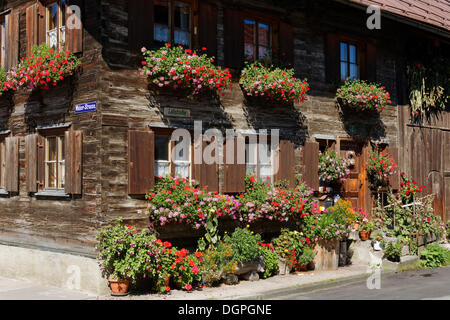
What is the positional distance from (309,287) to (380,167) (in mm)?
5050

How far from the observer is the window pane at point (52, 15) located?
11289 mm

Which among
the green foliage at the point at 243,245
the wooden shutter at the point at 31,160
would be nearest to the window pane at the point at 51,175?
the wooden shutter at the point at 31,160

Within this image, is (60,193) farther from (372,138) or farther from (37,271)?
(372,138)

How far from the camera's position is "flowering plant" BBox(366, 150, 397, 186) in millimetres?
14234

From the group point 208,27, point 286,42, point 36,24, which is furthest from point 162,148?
point 286,42

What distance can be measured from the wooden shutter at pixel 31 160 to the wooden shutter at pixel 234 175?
3.68 metres

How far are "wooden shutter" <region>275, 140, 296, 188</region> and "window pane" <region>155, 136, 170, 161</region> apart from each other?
2.77m

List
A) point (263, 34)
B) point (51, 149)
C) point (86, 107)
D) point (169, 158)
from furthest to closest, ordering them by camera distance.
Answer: point (263, 34) → point (51, 149) → point (169, 158) → point (86, 107)

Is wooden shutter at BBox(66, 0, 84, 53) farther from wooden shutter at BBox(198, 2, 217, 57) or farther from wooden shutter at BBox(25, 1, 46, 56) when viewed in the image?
wooden shutter at BBox(198, 2, 217, 57)

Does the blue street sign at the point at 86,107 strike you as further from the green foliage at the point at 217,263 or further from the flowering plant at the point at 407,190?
→ the flowering plant at the point at 407,190

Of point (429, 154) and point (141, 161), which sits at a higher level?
point (429, 154)

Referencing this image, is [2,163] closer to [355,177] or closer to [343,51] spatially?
[355,177]

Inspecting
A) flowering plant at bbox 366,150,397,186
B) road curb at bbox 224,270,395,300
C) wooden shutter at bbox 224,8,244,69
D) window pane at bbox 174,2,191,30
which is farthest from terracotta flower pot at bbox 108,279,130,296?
flowering plant at bbox 366,150,397,186

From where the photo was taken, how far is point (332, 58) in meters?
13.7
